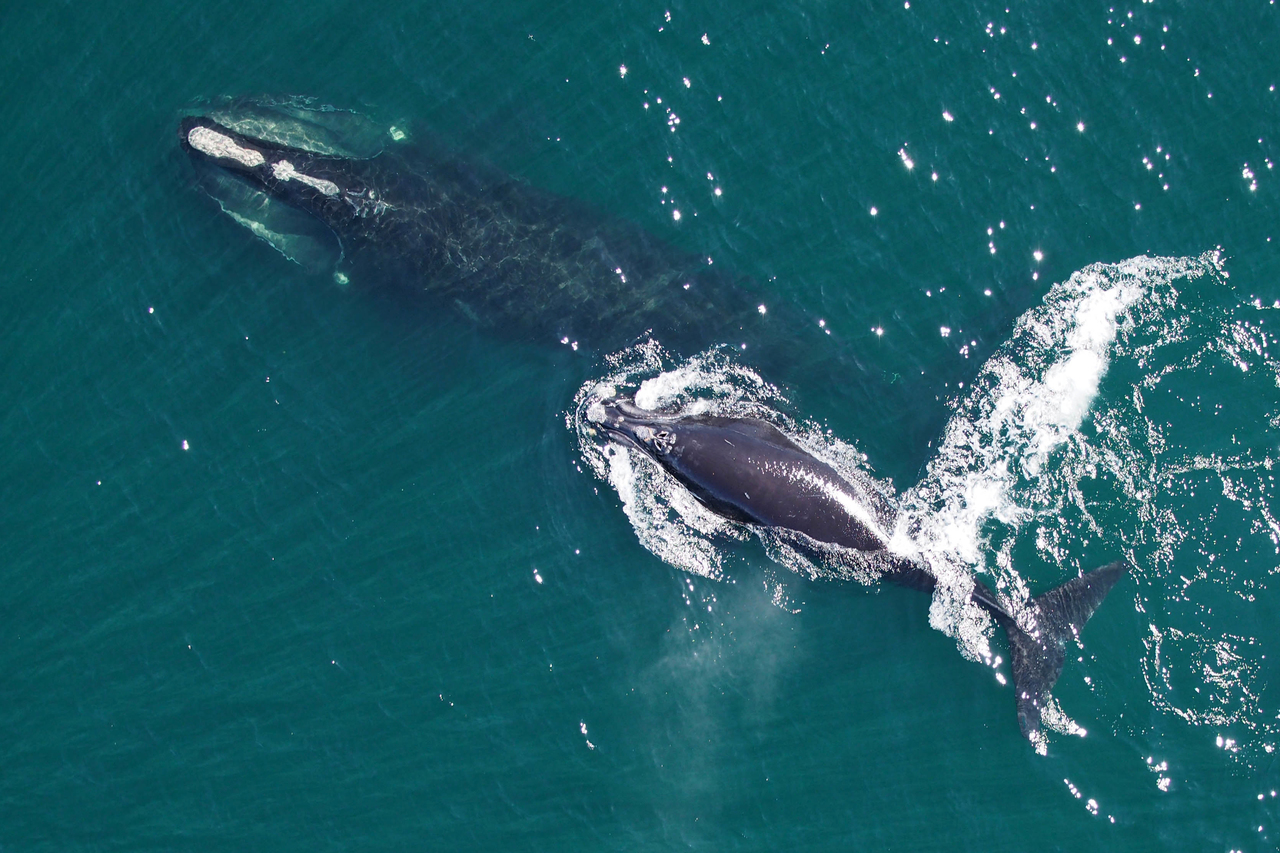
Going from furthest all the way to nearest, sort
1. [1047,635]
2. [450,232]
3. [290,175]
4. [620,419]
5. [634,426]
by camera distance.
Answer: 1. [290,175]
2. [450,232]
3. [620,419]
4. [634,426]
5. [1047,635]

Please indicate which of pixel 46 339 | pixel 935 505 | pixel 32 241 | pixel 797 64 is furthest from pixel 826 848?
pixel 32 241

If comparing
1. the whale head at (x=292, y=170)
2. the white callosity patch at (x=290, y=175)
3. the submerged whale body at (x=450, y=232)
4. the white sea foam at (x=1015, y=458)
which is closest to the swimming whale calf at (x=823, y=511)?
the white sea foam at (x=1015, y=458)

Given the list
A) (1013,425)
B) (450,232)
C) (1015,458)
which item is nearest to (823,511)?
(1015,458)

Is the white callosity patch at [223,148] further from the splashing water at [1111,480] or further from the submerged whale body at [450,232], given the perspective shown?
the splashing water at [1111,480]

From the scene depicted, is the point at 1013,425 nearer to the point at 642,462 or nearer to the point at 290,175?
the point at 642,462

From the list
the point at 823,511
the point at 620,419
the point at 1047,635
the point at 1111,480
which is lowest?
the point at 1047,635
